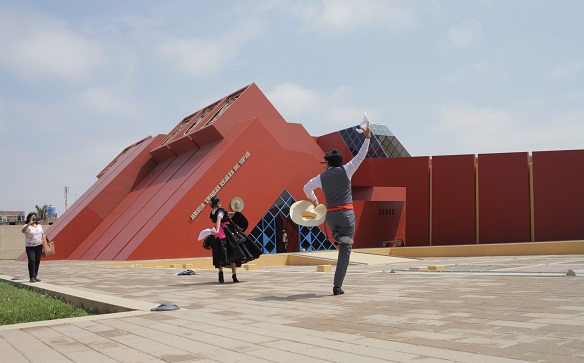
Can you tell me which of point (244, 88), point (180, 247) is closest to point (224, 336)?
point (180, 247)

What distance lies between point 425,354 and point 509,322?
1.28 metres

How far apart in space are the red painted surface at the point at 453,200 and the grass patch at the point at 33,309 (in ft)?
75.3

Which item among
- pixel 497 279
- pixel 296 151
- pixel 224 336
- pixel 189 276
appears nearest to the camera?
pixel 224 336

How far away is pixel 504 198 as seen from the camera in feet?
89.4

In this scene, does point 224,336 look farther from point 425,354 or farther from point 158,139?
point 158,139

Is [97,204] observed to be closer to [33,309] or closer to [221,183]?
[221,183]

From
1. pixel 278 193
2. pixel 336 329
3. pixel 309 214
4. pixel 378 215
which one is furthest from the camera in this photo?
pixel 378 215

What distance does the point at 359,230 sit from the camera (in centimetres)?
2695

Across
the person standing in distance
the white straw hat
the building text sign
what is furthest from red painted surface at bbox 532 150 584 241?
the person standing in distance

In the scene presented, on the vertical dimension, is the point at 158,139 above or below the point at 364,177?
above

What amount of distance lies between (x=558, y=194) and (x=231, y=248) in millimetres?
22054

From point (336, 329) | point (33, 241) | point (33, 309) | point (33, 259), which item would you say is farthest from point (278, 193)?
point (336, 329)

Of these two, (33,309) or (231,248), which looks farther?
(231,248)

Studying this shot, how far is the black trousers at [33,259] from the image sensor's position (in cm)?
1074
